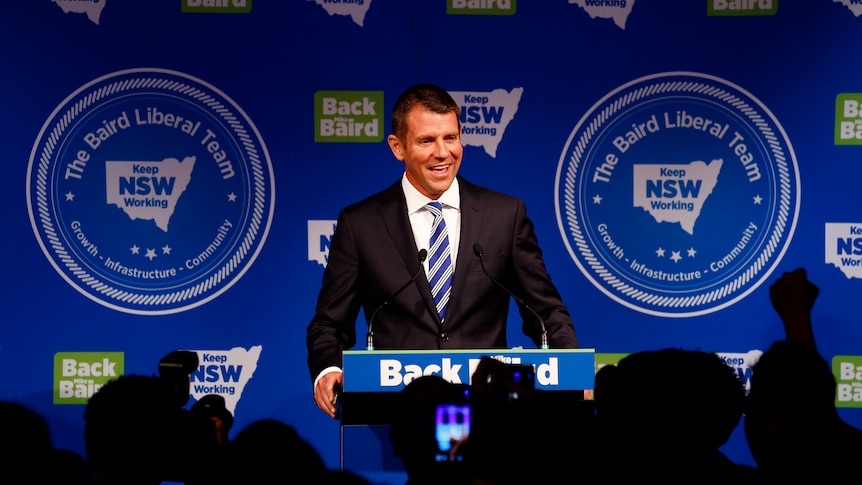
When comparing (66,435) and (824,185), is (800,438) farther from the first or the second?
(66,435)

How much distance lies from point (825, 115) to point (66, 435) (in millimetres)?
4284

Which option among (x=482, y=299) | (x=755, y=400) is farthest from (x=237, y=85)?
(x=755, y=400)

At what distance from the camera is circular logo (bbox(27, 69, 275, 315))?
5059 mm

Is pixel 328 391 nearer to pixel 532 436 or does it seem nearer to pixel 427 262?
pixel 427 262

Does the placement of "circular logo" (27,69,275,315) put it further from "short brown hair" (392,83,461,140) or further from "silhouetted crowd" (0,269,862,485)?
"silhouetted crowd" (0,269,862,485)

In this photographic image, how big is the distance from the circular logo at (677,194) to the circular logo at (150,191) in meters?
1.67

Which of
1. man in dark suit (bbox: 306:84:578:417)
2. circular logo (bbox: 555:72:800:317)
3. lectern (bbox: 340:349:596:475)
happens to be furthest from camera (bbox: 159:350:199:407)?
circular logo (bbox: 555:72:800:317)

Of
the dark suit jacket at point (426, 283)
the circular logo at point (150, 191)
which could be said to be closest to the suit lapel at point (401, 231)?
the dark suit jacket at point (426, 283)

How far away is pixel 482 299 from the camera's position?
13.2 ft

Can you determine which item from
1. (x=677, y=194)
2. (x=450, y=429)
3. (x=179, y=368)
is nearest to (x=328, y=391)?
(x=179, y=368)

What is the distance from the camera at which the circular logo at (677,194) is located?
16.4 feet

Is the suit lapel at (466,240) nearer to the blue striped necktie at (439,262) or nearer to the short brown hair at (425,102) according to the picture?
the blue striped necktie at (439,262)

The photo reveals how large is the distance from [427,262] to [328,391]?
2.78 ft

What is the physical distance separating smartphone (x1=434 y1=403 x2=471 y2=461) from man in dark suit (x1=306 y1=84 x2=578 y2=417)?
5.52 ft
